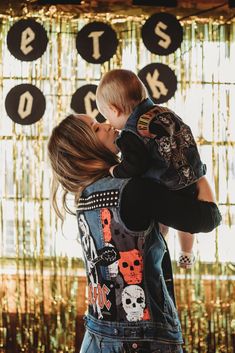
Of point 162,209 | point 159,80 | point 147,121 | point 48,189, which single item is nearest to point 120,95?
point 147,121

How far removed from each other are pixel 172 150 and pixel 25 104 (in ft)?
8.75

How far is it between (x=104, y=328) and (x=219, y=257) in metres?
3.03

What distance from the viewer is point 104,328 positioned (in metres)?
1.56

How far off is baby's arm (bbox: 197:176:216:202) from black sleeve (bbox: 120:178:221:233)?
5 centimetres

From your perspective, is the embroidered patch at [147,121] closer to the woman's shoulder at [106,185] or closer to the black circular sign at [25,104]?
the woman's shoulder at [106,185]

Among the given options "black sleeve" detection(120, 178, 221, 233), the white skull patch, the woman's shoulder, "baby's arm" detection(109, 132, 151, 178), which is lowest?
the white skull patch

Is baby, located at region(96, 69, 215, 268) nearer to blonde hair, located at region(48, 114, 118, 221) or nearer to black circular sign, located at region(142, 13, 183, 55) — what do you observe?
blonde hair, located at region(48, 114, 118, 221)

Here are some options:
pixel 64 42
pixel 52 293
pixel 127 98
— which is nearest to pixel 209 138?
pixel 64 42

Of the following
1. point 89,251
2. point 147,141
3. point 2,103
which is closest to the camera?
point 89,251

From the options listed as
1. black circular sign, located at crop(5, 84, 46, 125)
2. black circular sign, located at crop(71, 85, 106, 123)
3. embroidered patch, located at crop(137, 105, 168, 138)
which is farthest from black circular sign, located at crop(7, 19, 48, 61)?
embroidered patch, located at crop(137, 105, 168, 138)

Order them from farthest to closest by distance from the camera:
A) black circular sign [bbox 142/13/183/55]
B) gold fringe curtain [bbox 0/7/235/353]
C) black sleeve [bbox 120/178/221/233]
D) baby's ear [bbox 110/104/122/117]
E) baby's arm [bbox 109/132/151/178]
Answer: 1. gold fringe curtain [bbox 0/7/235/353]
2. black circular sign [bbox 142/13/183/55]
3. baby's ear [bbox 110/104/122/117]
4. baby's arm [bbox 109/132/151/178]
5. black sleeve [bbox 120/178/221/233]

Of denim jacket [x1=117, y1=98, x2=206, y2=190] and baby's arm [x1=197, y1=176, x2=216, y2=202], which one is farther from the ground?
denim jacket [x1=117, y1=98, x2=206, y2=190]

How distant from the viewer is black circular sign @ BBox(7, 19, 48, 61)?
162 inches

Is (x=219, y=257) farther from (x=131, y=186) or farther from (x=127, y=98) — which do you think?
(x=131, y=186)
